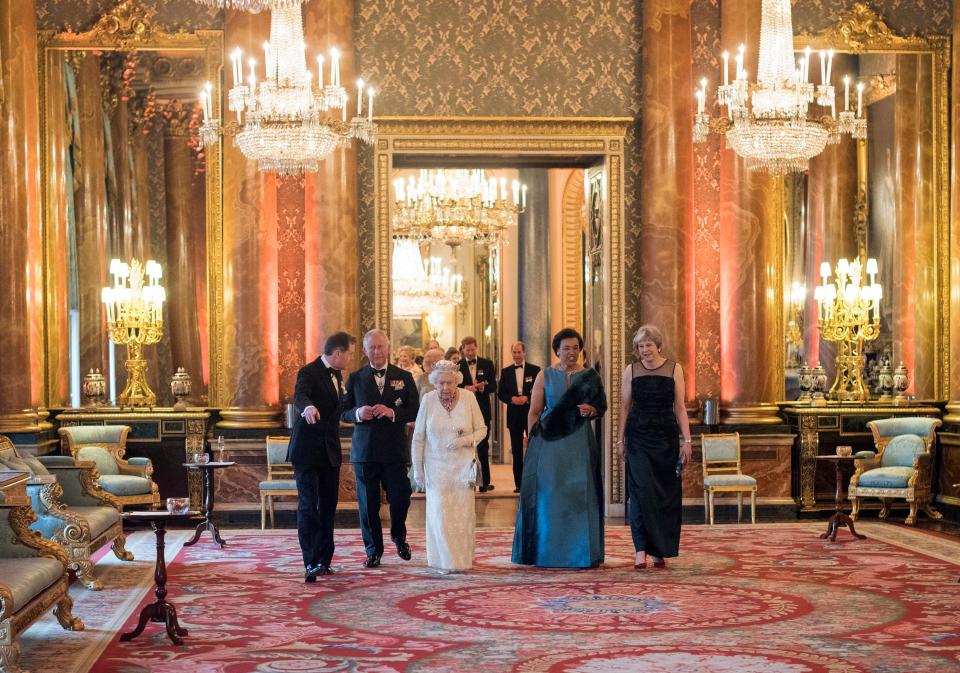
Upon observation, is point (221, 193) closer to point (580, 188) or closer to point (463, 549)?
point (463, 549)

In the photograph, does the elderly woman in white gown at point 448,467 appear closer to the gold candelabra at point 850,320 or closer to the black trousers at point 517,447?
the black trousers at point 517,447

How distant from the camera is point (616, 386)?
12.7m

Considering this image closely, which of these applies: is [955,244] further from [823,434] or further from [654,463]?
[654,463]

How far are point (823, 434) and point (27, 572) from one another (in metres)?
8.13

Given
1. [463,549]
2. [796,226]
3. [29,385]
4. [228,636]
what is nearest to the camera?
[228,636]

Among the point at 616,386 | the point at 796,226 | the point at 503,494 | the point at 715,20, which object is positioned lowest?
the point at 503,494

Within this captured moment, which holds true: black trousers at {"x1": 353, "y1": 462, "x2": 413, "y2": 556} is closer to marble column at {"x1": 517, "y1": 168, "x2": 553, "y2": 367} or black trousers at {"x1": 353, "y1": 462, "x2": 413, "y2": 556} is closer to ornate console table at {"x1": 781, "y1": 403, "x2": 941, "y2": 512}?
ornate console table at {"x1": 781, "y1": 403, "x2": 941, "y2": 512}

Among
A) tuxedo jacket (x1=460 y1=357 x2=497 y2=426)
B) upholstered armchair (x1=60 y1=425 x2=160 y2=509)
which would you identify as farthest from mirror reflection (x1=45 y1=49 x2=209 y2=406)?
tuxedo jacket (x1=460 y1=357 x2=497 y2=426)

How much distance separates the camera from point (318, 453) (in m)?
8.90

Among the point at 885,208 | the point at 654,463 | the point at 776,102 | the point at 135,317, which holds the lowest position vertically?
the point at 654,463

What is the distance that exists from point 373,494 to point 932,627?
3.80 meters

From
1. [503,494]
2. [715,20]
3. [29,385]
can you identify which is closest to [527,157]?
[715,20]

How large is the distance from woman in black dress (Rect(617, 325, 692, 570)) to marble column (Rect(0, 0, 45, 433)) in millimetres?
5250

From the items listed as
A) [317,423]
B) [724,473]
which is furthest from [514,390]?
[317,423]
